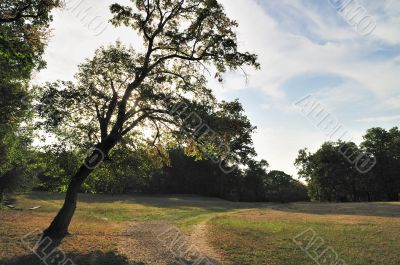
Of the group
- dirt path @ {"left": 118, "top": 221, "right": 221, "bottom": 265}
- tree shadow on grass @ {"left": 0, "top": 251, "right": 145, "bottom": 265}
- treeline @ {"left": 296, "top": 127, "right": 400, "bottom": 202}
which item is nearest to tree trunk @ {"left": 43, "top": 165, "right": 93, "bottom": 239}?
dirt path @ {"left": 118, "top": 221, "right": 221, "bottom": 265}

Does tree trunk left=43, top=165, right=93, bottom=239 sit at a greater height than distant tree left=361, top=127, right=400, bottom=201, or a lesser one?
lesser

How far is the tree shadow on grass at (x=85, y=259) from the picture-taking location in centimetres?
1491

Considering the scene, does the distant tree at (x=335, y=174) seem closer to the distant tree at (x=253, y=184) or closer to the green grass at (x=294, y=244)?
the distant tree at (x=253, y=184)

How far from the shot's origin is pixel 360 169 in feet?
291

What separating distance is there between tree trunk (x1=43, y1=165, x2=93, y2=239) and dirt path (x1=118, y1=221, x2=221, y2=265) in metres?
3.55

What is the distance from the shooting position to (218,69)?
22.6 metres

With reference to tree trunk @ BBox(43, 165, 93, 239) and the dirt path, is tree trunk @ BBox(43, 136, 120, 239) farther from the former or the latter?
the dirt path

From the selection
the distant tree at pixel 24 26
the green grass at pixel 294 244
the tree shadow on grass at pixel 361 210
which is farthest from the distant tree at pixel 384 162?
the distant tree at pixel 24 26

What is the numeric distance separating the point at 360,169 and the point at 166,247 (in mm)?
80324

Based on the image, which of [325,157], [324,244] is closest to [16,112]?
[324,244]

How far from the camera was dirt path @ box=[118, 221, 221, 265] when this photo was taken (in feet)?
56.2

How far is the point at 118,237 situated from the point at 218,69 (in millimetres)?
12635

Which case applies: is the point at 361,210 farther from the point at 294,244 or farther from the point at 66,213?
the point at 66,213

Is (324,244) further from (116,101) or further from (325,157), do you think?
(325,157)
